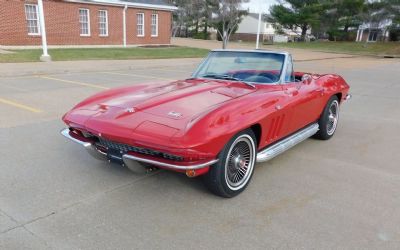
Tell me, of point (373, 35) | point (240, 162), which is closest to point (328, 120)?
point (240, 162)

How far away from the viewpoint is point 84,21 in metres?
23.1

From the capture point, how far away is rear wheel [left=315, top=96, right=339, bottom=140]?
522 cm

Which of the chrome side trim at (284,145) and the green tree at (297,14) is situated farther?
the green tree at (297,14)

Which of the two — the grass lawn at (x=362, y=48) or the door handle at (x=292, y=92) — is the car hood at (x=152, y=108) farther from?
the grass lawn at (x=362, y=48)

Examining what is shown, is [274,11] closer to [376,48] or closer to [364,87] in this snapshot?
[376,48]

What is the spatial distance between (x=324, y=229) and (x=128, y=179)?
78.3 inches

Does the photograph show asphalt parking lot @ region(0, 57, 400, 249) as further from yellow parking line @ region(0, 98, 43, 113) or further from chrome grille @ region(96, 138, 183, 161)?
yellow parking line @ region(0, 98, 43, 113)

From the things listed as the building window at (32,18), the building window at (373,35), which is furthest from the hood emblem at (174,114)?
the building window at (373,35)

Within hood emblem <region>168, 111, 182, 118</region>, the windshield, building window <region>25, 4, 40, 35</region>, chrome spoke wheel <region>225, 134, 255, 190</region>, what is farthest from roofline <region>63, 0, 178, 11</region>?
chrome spoke wheel <region>225, 134, 255, 190</region>

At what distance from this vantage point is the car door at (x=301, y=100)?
13.9 feet

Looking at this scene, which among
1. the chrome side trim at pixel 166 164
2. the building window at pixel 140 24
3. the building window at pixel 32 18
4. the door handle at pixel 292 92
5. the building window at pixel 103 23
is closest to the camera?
the chrome side trim at pixel 166 164

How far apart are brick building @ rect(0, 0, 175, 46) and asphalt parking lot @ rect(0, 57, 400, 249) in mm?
16952

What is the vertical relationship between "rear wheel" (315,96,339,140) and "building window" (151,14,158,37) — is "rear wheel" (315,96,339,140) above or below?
below

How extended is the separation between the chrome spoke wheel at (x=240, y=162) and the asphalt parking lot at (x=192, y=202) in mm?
150
